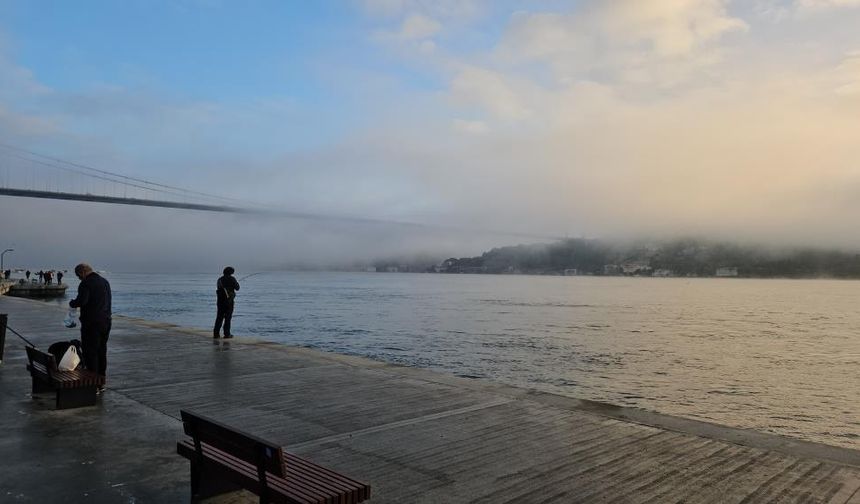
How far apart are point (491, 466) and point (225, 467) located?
2.04 m

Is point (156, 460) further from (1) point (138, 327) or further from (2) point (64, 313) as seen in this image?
(2) point (64, 313)

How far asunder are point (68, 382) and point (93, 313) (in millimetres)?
1124

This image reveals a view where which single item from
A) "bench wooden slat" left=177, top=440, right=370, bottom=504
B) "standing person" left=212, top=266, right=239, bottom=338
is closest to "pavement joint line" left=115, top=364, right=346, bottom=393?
"standing person" left=212, top=266, right=239, bottom=338

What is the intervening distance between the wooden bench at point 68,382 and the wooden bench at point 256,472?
2953mm

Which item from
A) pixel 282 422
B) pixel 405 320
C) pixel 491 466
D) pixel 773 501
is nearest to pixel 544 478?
pixel 491 466

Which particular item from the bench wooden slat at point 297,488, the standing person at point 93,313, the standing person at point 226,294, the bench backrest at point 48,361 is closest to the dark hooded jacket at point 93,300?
the standing person at point 93,313

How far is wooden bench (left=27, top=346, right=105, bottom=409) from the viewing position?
6113 mm

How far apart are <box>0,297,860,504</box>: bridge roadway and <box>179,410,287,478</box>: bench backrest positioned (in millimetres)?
585

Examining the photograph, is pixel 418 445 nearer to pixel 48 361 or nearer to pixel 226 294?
pixel 48 361

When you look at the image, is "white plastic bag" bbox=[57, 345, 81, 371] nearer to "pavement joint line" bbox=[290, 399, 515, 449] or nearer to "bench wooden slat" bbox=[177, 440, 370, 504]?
"pavement joint line" bbox=[290, 399, 515, 449]

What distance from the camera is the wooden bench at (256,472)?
10.2 feet

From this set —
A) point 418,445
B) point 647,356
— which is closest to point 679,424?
point 418,445

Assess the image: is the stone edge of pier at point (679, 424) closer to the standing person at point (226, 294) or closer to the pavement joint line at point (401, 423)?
the pavement joint line at point (401, 423)

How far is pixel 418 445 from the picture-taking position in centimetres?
521
